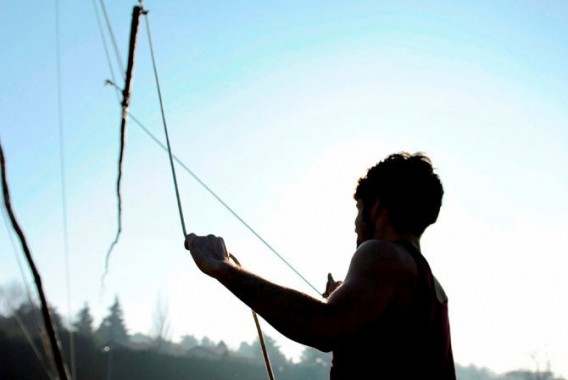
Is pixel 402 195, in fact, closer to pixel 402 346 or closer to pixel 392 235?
pixel 392 235

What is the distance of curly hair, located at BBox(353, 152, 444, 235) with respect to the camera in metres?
2.01

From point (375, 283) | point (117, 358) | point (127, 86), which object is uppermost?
point (117, 358)

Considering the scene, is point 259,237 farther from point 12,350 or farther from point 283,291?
point 12,350

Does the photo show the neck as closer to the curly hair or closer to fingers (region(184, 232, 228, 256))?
the curly hair

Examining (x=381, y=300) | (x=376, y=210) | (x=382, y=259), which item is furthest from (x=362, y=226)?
(x=381, y=300)

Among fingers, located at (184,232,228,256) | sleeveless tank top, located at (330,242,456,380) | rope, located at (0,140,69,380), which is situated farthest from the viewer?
rope, located at (0,140,69,380)

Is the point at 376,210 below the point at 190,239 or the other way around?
the other way around

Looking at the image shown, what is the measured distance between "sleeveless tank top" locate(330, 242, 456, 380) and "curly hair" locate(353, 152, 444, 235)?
17 centimetres

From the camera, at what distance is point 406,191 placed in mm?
2025

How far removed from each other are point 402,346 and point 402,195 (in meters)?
0.54

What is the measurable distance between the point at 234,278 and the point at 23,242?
7.29 ft

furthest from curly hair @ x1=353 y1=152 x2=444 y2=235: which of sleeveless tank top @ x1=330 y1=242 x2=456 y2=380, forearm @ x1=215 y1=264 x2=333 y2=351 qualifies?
forearm @ x1=215 y1=264 x2=333 y2=351

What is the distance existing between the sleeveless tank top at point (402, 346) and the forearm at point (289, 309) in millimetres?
112

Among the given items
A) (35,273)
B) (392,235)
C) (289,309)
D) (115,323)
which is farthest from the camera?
(115,323)
